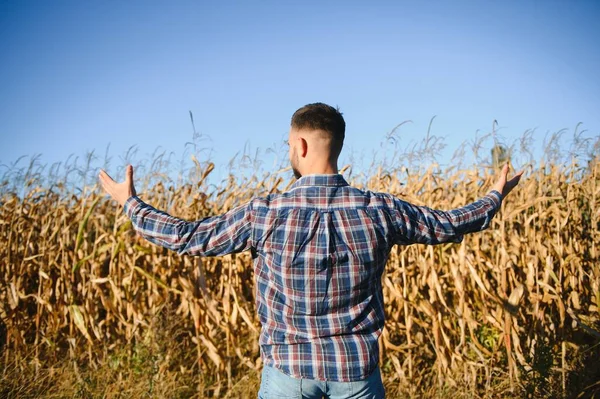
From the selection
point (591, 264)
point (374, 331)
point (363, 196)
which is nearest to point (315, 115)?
point (363, 196)

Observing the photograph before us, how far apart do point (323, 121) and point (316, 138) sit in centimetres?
7

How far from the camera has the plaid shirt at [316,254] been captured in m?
1.60

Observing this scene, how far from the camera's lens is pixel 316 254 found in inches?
62.9

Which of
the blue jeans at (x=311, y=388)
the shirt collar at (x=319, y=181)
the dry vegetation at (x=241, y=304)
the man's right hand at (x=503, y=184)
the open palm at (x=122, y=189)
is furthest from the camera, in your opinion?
the dry vegetation at (x=241, y=304)

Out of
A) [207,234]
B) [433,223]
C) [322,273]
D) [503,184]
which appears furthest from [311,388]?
[503,184]

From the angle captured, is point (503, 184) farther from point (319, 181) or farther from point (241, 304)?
point (241, 304)

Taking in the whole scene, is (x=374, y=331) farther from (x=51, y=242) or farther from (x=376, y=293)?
(x=51, y=242)

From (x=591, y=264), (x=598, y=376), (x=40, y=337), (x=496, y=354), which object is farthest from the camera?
(x=40, y=337)

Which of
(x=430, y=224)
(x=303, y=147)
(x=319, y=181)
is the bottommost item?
(x=430, y=224)

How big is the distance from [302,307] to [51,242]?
12.4 ft

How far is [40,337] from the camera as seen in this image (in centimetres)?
442

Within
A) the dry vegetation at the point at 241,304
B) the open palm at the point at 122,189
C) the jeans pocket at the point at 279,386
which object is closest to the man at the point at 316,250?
the jeans pocket at the point at 279,386

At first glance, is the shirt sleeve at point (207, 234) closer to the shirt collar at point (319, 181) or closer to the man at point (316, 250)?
the man at point (316, 250)

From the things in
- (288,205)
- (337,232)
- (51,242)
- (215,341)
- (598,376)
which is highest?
(51,242)
